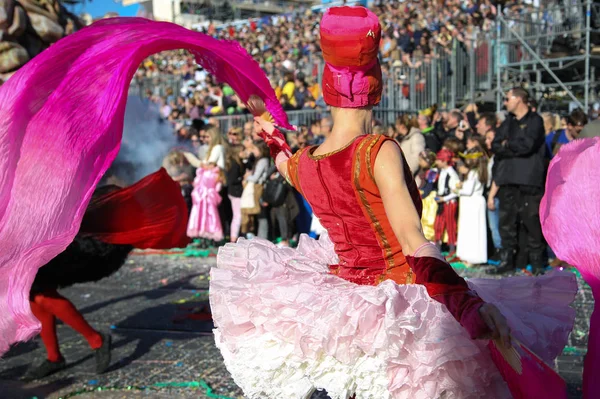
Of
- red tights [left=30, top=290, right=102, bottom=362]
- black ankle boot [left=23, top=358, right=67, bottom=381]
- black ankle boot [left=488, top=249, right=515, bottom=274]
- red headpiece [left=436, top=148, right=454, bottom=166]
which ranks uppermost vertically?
red headpiece [left=436, top=148, right=454, bottom=166]

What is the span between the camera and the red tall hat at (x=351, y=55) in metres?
2.72

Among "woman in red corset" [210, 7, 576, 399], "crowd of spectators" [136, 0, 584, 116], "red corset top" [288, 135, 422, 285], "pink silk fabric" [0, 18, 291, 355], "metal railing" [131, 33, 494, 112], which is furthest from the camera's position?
"crowd of spectators" [136, 0, 584, 116]

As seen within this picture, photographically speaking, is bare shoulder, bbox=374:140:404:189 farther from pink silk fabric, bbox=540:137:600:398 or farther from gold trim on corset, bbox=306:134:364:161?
pink silk fabric, bbox=540:137:600:398

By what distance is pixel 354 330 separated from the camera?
2.48 m

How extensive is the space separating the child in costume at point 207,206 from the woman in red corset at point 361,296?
8.40 metres

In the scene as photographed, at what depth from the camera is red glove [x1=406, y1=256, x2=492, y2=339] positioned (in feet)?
7.07

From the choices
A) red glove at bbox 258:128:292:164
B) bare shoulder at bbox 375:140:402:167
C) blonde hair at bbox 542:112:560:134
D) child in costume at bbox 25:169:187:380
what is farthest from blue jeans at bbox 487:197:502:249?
bare shoulder at bbox 375:140:402:167

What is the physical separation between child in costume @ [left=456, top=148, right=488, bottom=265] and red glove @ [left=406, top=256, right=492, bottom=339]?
262 inches

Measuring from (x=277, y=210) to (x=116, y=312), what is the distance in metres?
3.88

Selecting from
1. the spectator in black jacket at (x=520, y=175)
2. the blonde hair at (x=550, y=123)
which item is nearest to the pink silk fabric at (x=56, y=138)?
the spectator in black jacket at (x=520, y=175)

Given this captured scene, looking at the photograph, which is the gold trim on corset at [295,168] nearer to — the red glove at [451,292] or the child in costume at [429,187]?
the red glove at [451,292]

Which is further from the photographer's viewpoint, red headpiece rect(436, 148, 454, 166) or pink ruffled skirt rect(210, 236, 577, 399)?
red headpiece rect(436, 148, 454, 166)

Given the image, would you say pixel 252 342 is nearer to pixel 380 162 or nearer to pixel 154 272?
pixel 380 162

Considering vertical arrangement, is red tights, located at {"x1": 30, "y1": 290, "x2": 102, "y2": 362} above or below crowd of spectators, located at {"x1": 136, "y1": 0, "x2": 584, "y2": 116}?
below
